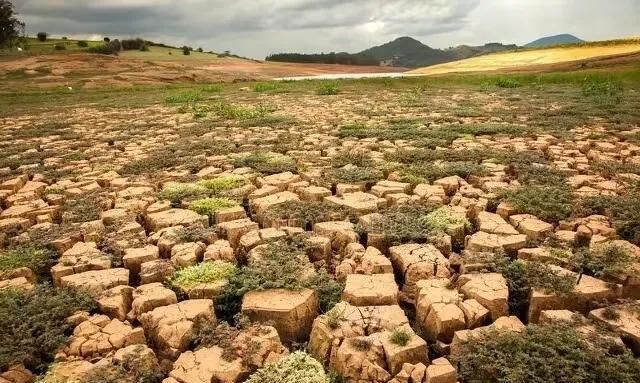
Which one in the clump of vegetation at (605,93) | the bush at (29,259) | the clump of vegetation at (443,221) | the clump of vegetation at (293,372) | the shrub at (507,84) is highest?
the shrub at (507,84)

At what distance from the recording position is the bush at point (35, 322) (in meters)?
2.64

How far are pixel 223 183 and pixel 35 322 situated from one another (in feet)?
9.10

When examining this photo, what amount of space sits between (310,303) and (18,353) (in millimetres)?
1683

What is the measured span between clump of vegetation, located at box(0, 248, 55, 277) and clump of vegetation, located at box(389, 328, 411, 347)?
282 cm

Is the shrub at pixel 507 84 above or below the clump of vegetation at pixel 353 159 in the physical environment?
above

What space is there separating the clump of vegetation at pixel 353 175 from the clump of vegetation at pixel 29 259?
2922 mm

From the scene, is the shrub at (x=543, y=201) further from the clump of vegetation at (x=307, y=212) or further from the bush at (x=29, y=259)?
the bush at (x=29, y=259)

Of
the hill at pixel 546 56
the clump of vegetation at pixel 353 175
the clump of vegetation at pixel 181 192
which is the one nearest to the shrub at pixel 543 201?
the clump of vegetation at pixel 353 175

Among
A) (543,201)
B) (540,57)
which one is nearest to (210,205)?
(543,201)

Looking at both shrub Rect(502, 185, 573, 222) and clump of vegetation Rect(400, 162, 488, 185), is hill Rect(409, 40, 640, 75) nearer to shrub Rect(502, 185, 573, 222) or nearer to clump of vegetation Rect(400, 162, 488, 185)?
clump of vegetation Rect(400, 162, 488, 185)

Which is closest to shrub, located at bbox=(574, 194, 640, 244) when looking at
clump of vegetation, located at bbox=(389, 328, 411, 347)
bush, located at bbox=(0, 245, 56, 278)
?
clump of vegetation, located at bbox=(389, 328, 411, 347)

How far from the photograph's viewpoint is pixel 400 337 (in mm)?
Answer: 2551

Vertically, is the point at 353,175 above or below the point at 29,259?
above

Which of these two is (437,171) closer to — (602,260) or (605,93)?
(602,260)
